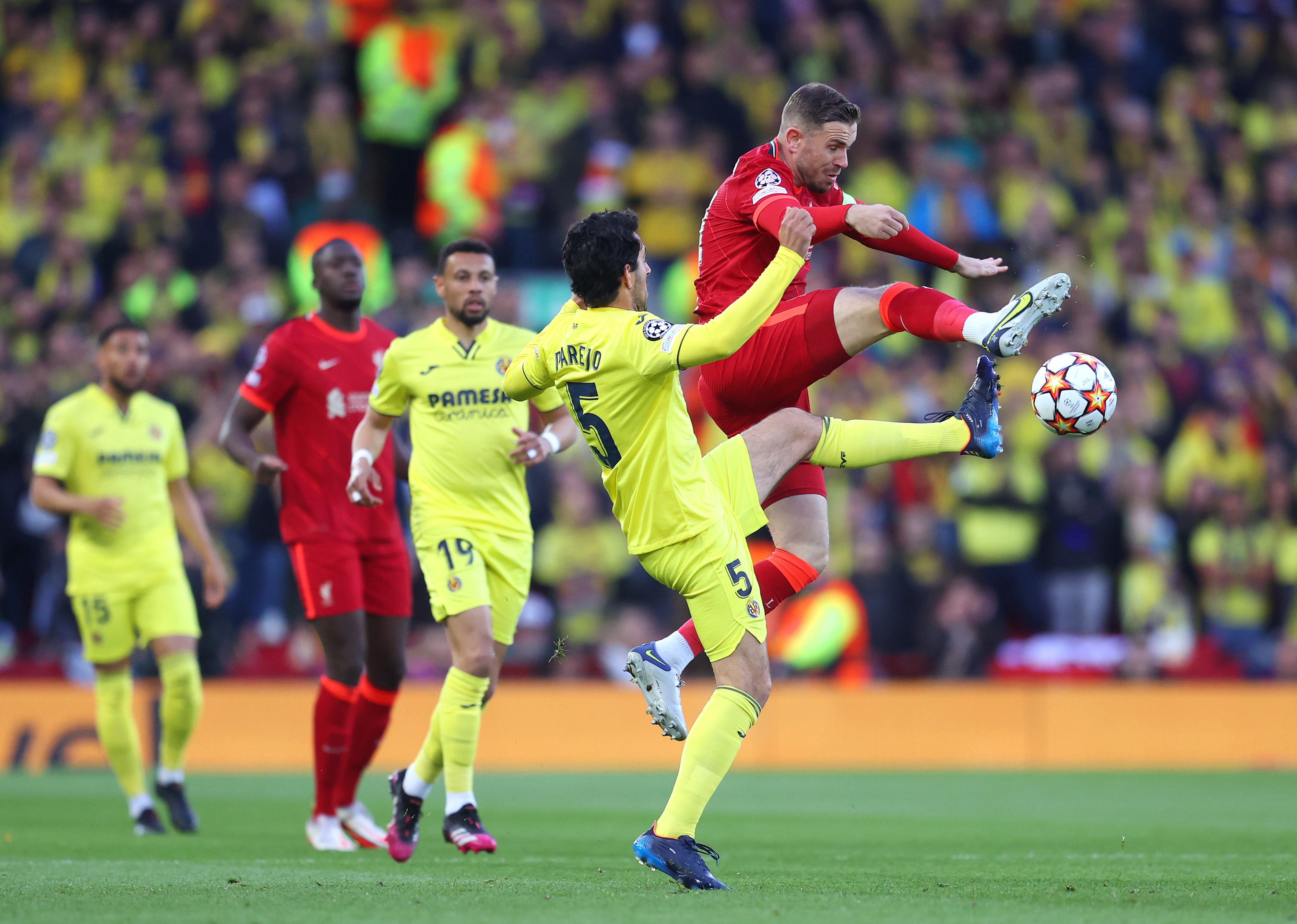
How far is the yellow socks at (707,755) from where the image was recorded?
5875 millimetres

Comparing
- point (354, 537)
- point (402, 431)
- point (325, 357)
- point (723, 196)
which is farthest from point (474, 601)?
point (402, 431)

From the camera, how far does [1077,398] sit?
675cm

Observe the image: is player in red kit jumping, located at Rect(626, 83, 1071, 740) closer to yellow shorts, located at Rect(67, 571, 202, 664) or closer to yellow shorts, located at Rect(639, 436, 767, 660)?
yellow shorts, located at Rect(639, 436, 767, 660)

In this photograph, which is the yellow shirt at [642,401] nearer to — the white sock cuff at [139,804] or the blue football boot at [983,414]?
the blue football boot at [983,414]

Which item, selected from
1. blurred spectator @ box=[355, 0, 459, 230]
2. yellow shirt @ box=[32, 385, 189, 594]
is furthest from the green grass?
blurred spectator @ box=[355, 0, 459, 230]

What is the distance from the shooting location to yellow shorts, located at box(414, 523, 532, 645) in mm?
7766

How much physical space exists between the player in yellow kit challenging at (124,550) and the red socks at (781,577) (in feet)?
13.4

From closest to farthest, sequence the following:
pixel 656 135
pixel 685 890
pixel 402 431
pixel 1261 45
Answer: pixel 685 890 < pixel 402 431 < pixel 656 135 < pixel 1261 45

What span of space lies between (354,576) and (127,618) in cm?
202

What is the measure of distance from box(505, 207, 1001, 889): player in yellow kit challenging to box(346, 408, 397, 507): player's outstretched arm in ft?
4.04

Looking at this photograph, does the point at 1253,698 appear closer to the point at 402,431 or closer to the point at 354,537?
the point at 402,431

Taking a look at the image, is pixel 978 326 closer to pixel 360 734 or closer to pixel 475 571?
pixel 475 571

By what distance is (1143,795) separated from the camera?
11.7m

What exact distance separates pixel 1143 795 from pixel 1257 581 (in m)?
3.82
